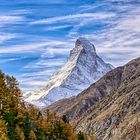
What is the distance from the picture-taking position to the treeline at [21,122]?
6749cm

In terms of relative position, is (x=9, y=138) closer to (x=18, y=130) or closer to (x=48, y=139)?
(x=18, y=130)

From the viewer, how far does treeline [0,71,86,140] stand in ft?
221

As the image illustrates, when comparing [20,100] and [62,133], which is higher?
[20,100]

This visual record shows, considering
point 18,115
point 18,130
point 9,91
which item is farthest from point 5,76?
point 18,130

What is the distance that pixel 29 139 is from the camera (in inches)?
2808

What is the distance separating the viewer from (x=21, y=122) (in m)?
72.2

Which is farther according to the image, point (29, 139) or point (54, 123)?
point (54, 123)

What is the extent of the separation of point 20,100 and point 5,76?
14.4 feet

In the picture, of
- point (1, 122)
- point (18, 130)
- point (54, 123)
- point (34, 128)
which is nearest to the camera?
point (1, 122)

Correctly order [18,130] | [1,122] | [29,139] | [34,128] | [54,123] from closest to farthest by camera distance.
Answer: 1. [1,122]
2. [18,130]
3. [29,139]
4. [34,128]
5. [54,123]

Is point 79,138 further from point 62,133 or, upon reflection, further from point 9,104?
point 9,104

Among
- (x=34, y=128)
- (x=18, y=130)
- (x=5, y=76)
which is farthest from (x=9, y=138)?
A: (x=5, y=76)

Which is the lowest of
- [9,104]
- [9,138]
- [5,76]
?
[9,138]

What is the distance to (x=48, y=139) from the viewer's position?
261 ft
